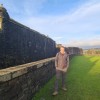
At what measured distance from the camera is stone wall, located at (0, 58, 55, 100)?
16.4ft

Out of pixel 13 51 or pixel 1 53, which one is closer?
pixel 1 53

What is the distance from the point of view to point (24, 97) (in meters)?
6.43

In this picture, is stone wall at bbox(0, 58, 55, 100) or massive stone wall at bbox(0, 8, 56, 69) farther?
massive stone wall at bbox(0, 8, 56, 69)

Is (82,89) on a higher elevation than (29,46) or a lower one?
lower

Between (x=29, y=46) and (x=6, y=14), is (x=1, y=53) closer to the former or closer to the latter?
(x=6, y=14)

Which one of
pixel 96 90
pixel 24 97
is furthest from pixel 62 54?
pixel 24 97

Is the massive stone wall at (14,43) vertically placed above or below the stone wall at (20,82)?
above

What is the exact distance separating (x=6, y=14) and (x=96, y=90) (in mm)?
4725

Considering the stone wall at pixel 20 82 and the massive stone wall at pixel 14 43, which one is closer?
the stone wall at pixel 20 82

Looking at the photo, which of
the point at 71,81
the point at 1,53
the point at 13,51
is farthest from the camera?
the point at 71,81

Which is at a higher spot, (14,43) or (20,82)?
(14,43)

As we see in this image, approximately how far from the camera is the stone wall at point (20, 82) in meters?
5.00

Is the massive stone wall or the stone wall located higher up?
the massive stone wall

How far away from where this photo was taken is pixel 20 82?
239 inches
